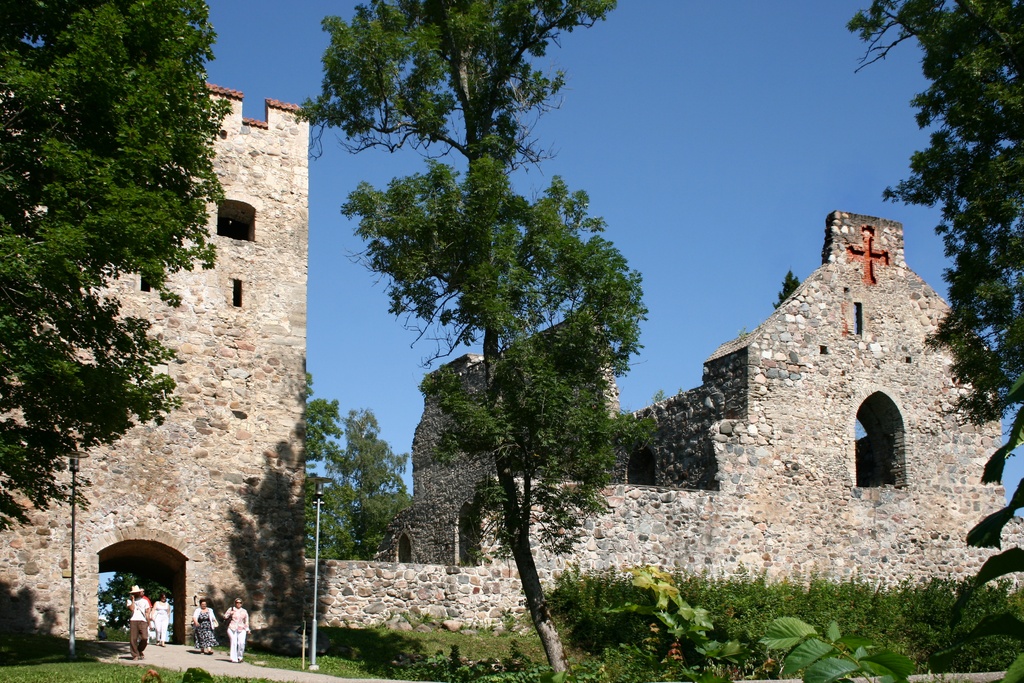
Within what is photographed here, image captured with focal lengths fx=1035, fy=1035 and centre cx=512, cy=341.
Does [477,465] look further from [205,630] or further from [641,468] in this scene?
[205,630]

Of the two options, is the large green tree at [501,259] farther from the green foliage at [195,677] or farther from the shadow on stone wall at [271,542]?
the green foliage at [195,677]

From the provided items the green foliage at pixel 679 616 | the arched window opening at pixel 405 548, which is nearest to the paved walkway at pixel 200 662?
the arched window opening at pixel 405 548

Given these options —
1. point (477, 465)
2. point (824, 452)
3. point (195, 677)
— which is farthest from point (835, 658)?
point (477, 465)

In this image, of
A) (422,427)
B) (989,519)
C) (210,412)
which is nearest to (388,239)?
(210,412)

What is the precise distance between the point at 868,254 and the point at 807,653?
21907 mm

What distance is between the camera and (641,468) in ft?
78.0

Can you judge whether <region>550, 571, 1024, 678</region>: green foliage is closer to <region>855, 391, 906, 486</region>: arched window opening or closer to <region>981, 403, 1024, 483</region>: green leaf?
<region>855, 391, 906, 486</region>: arched window opening

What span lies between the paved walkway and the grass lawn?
35 centimetres

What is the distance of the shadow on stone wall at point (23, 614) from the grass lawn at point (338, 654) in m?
0.36

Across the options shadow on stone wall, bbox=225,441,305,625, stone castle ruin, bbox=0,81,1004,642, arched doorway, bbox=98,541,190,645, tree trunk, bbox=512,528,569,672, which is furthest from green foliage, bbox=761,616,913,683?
shadow on stone wall, bbox=225,441,305,625

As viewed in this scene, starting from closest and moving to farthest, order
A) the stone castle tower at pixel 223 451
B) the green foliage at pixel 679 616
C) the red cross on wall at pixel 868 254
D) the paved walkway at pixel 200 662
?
the green foliage at pixel 679 616 → the paved walkway at pixel 200 662 → the stone castle tower at pixel 223 451 → the red cross on wall at pixel 868 254

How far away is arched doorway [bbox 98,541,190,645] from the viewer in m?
16.8

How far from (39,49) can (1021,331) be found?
43.1 ft

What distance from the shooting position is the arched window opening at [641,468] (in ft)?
76.7
